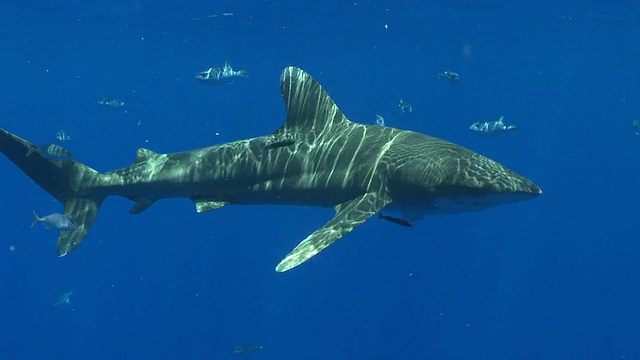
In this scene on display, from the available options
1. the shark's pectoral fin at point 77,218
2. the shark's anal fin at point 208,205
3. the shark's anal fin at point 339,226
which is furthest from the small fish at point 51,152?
the shark's anal fin at point 339,226

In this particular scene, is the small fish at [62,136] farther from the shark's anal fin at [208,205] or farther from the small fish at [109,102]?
the shark's anal fin at [208,205]

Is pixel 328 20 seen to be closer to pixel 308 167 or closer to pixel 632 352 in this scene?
pixel 632 352

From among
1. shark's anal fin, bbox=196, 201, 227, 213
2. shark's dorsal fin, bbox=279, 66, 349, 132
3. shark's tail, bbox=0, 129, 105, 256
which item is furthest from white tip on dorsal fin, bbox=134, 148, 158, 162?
shark's dorsal fin, bbox=279, 66, 349, 132

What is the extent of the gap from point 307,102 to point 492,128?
307 inches

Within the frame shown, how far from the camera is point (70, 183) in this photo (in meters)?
9.37

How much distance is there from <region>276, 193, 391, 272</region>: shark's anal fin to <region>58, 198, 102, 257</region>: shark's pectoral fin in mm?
4162

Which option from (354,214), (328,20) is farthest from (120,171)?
(328,20)

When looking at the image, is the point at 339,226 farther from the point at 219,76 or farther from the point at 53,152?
the point at 219,76

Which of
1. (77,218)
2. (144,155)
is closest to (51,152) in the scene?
(77,218)

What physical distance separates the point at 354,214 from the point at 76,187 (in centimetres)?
495

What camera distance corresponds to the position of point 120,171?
9055mm

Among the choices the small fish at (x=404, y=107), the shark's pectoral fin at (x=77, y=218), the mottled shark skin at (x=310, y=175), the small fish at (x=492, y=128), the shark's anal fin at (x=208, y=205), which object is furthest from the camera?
the small fish at (x=404, y=107)

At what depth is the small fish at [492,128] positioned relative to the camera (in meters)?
14.5

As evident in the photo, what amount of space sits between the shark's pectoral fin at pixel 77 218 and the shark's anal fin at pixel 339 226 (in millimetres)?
4162
